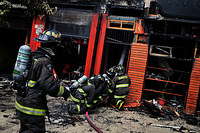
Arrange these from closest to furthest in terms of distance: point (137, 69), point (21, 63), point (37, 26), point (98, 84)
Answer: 1. point (21, 63)
2. point (98, 84)
3. point (137, 69)
4. point (37, 26)

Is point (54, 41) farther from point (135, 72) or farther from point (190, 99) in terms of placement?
point (190, 99)

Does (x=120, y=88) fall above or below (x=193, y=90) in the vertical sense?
below

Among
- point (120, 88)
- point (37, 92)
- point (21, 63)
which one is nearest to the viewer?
point (21, 63)

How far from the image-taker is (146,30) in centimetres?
700

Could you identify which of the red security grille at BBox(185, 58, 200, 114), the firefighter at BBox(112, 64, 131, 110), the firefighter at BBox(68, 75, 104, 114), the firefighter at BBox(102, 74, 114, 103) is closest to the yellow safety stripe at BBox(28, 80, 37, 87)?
the firefighter at BBox(68, 75, 104, 114)

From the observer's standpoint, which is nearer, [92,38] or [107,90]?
[107,90]

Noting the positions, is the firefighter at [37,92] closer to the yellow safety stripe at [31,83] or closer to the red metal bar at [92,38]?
the yellow safety stripe at [31,83]

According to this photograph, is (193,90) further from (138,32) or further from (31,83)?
(31,83)

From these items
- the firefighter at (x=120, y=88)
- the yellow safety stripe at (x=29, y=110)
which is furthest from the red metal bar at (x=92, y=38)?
the yellow safety stripe at (x=29, y=110)

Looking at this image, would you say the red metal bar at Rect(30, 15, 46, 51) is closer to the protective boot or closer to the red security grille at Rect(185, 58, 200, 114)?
the protective boot

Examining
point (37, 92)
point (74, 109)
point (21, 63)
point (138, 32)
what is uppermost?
point (138, 32)

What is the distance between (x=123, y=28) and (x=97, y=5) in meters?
1.67

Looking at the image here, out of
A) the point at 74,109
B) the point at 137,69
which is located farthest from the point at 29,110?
the point at 137,69

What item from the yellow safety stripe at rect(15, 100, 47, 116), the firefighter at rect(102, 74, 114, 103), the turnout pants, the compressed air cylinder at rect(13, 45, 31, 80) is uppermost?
the compressed air cylinder at rect(13, 45, 31, 80)
